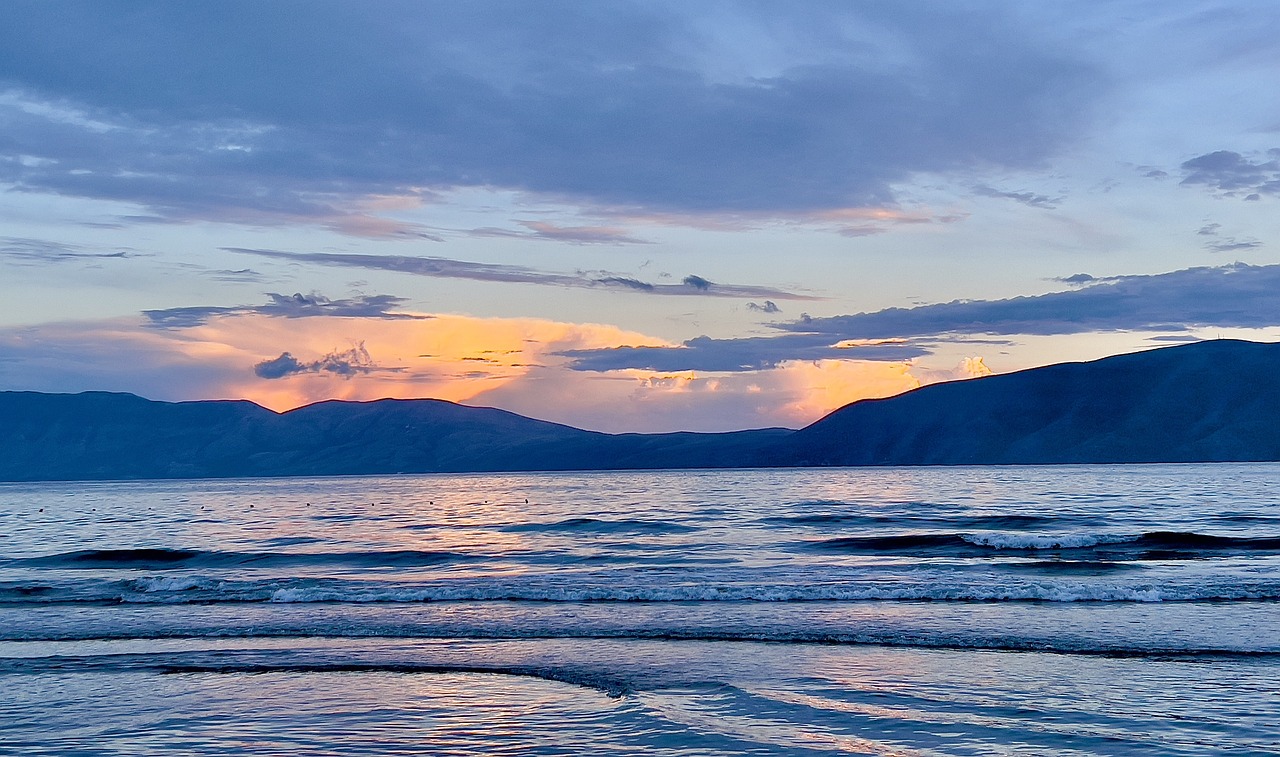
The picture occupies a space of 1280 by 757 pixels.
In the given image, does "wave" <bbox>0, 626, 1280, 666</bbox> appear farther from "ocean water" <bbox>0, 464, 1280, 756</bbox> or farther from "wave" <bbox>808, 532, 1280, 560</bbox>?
"wave" <bbox>808, 532, 1280, 560</bbox>

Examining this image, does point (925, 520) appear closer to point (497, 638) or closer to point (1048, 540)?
point (1048, 540)

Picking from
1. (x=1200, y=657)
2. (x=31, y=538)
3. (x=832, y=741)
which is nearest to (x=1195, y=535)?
(x=1200, y=657)

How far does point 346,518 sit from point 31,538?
70.0 feet

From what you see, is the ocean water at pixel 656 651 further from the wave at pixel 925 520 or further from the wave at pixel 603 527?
the wave at pixel 925 520

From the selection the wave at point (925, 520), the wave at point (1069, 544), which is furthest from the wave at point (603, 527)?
the wave at point (1069, 544)

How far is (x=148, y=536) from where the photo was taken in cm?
6412

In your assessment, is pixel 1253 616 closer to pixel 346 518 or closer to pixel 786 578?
pixel 786 578

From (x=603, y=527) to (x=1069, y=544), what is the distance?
26.7 metres

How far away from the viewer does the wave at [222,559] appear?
43653 mm

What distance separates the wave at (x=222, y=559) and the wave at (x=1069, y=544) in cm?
1857

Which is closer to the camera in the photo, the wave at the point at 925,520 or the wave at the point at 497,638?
the wave at the point at 497,638

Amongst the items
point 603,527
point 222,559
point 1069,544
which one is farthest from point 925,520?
point 222,559

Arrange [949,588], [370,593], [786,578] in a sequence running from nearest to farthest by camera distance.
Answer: [949,588] < [370,593] < [786,578]

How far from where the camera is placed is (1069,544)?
47.1 m
